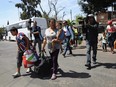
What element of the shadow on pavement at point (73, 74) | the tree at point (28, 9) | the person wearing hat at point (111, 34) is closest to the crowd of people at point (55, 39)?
the shadow on pavement at point (73, 74)

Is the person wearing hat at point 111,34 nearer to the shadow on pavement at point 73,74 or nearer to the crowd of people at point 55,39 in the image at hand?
the crowd of people at point 55,39

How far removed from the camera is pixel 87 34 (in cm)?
986

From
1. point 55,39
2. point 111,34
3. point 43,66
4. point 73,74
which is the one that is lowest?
point 73,74

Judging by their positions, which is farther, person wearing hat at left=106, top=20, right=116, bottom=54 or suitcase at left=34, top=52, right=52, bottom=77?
person wearing hat at left=106, top=20, right=116, bottom=54

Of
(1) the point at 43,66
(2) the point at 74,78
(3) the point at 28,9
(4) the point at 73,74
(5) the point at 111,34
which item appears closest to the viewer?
(2) the point at 74,78

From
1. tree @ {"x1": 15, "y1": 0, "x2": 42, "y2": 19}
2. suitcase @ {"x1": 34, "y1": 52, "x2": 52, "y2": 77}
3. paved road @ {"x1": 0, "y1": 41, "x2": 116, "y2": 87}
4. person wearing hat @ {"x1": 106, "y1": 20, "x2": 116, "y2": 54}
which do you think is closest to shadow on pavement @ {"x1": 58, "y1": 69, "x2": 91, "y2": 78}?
paved road @ {"x1": 0, "y1": 41, "x2": 116, "y2": 87}

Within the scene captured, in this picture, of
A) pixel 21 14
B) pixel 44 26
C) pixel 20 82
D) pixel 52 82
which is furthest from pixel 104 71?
pixel 21 14

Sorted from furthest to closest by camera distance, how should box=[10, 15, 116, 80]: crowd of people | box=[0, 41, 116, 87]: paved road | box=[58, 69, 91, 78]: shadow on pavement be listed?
box=[58, 69, 91, 78]: shadow on pavement
box=[10, 15, 116, 80]: crowd of people
box=[0, 41, 116, 87]: paved road

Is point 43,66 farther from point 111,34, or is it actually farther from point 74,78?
point 111,34

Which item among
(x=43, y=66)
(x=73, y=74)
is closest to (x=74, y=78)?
(x=73, y=74)

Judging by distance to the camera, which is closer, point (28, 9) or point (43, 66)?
point (43, 66)

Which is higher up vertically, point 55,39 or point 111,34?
point 55,39

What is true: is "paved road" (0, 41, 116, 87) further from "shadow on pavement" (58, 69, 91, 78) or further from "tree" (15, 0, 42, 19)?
"tree" (15, 0, 42, 19)

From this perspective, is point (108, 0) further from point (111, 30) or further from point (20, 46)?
point (20, 46)
